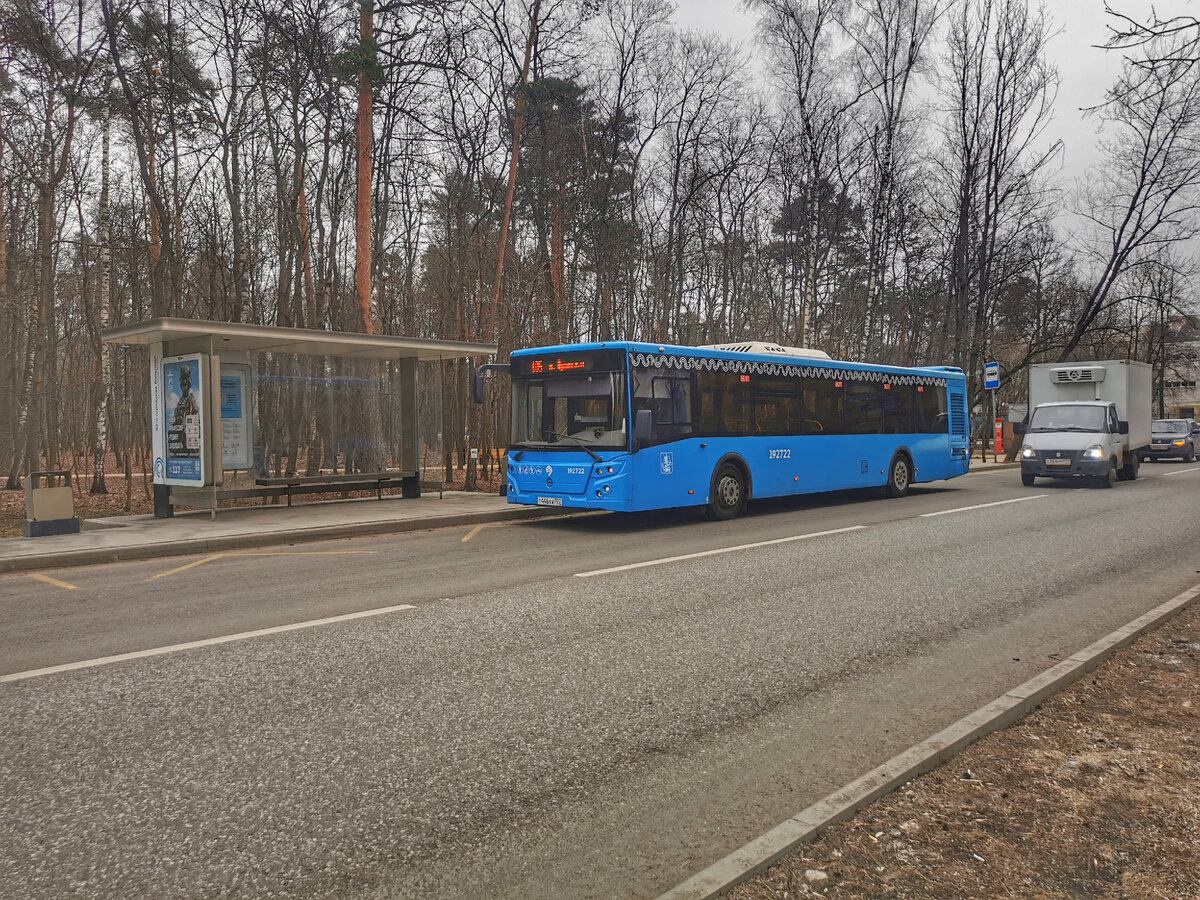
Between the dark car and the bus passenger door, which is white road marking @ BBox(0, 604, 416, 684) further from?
the dark car

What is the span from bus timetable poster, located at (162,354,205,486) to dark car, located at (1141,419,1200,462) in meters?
33.2

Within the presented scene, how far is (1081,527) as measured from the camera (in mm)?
13039

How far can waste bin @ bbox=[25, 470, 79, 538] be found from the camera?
40.1ft

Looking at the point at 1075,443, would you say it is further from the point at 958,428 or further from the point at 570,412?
the point at 570,412

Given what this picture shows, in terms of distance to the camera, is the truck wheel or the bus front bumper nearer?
the bus front bumper

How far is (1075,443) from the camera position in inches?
820

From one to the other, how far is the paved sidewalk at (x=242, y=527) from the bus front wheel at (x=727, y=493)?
3.34 metres

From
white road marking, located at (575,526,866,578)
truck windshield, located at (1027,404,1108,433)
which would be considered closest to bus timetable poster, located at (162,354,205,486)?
white road marking, located at (575,526,866,578)

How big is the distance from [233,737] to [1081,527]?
12.4 m

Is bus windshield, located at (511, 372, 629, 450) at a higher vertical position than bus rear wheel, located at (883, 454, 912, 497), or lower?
higher

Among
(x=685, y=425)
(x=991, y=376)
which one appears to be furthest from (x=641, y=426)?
(x=991, y=376)

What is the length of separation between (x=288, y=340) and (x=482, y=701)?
11.5 meters

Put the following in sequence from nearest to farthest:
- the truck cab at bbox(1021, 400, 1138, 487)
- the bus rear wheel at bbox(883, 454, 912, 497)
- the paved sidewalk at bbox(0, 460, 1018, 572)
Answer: the paved sidewalk at bbox(0, 460, 1018, 572) → the bus rear wheel at bbox(883, 454, 912, 497) → the truck cab at bbox(1021, 400, 1138, 487)

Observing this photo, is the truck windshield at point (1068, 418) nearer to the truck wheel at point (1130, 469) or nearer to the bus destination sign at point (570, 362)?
the truck wheel at point (1130, 469)
